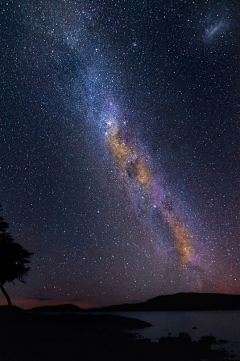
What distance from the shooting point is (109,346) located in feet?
72.8

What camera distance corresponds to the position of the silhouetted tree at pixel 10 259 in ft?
110

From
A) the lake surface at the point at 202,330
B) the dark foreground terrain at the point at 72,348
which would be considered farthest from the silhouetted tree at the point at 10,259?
the lake surface at the point at 202,330

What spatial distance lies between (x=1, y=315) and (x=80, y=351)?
509 inches

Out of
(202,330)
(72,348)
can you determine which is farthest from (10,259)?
(202,330)

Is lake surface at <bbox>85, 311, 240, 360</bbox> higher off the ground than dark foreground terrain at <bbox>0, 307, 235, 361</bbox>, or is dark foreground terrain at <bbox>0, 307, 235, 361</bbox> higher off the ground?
lake surface at <bbox>85, 311, 240, 360</bbox>

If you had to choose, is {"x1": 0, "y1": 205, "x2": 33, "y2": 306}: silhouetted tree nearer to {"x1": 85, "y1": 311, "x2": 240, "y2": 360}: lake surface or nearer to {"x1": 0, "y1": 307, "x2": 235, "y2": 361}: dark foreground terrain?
{"x1": 0, "y1": 307, "x2": 235, "y2": 361}: dark foreground terrain

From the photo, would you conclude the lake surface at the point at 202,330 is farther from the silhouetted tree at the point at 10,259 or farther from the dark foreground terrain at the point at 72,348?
the silhouetted tree at the point at 10,259

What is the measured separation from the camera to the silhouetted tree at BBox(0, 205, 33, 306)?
33438mm

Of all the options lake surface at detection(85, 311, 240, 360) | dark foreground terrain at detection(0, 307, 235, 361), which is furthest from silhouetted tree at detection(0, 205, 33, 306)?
lake surface at detection(85, 311, 240, 360)

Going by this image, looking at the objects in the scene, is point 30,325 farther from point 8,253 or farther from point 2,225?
point 2,225

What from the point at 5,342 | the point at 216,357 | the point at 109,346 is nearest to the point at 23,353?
the point at 5,342

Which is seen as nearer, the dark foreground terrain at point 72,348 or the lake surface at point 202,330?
the dark foreground terrain at point 72,348

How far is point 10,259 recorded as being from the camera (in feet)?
111

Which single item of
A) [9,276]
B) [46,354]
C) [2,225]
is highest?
[2,225]
